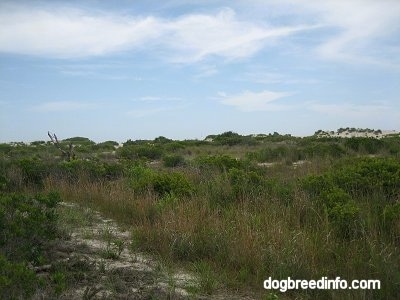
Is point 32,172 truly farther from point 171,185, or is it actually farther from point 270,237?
point 270,237

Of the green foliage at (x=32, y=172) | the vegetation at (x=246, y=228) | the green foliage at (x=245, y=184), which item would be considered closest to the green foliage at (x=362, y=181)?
the vegetation at (x=246, y=228)

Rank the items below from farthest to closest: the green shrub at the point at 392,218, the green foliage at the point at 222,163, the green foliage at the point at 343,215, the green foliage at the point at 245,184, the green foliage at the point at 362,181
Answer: the green foliage at the point at 222,163, the green foliage at the point at 245,184, the green foliage at the point at 362,181, the green foliage at the point at 343,215, the green shrub at the point at 392,218

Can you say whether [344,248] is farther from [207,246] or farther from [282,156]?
[282,156]

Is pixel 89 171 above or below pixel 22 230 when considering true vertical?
above

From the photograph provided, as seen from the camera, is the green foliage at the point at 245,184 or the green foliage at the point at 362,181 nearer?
the green foliage at the point at 362,181

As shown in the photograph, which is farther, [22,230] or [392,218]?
[392,218]

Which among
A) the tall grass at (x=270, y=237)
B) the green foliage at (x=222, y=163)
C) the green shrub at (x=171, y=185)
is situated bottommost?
the tall grass at (x=270, y=237)

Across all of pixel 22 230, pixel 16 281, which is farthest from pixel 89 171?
pixel 16 281

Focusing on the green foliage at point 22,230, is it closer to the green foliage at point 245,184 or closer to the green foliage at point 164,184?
the green foliage at point 245,184

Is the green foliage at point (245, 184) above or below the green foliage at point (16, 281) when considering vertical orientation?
above

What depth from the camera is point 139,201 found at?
768cm

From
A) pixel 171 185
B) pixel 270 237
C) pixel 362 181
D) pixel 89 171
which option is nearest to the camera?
pixel 270 237

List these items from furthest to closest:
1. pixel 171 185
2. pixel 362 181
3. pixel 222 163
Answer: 1. pixel 222 163
2. pixel 171 185
3. pixel 362 181

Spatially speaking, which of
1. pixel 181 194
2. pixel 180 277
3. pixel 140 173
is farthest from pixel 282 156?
pixel 180 277
